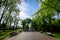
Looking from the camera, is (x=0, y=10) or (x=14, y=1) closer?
(x=14, y=1)

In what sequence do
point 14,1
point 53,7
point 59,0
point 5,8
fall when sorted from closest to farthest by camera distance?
point 59,0 → point 53,7 → point 14,1 → point 5,8

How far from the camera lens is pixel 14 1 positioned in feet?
123

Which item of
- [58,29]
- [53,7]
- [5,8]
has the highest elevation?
[5,8]

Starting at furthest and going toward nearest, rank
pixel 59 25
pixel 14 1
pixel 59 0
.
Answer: pixel 59 25
pixel 14 1
pixel 59 0

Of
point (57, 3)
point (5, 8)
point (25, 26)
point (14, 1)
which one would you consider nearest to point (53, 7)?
point (57, 3)

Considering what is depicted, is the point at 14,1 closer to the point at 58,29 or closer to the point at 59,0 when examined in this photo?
the point at 59,0

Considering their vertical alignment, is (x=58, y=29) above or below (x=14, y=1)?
below

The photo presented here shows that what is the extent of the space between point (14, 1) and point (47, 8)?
75.5 feet

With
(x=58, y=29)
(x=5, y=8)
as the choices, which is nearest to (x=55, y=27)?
(x=58, y=29)

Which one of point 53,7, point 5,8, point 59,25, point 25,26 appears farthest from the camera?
point 25,26

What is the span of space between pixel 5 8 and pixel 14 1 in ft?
14.8

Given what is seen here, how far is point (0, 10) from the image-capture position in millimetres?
40781

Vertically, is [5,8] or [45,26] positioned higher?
[5,8]

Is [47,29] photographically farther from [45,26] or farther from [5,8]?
[5,8]
